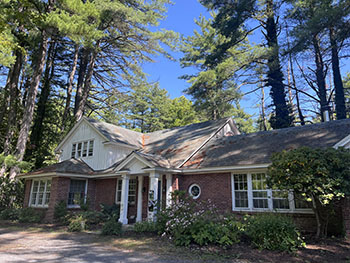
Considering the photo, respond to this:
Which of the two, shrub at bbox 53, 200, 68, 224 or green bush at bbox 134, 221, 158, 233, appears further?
shrub at bbox 53, 200, 68, 224

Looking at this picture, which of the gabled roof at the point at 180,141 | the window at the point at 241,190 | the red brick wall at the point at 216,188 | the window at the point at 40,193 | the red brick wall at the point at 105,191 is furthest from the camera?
the window at the point at 40,193

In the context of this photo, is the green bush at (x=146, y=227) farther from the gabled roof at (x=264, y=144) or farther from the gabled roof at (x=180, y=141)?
the gabled roof at (x=264, y=144)

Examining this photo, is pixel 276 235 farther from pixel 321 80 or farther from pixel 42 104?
pixel 42 104

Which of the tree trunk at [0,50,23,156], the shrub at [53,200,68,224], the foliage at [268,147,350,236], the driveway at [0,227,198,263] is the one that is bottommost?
the driveway at [0,227,198,263]

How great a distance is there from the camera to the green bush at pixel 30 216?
1370cm

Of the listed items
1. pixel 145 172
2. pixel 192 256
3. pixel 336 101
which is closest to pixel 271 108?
pixel 336 101

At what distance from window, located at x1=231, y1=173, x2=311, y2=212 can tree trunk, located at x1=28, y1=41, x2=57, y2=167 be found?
1843cm

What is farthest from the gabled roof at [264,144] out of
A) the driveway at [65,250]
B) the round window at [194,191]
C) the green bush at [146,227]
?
the driveway at [65,250]

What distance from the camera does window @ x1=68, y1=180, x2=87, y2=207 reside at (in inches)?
581

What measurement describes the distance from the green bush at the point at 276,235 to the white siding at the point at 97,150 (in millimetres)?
10539

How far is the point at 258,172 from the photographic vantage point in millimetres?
10898

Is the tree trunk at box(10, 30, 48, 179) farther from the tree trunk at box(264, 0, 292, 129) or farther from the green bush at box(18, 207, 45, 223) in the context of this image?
the tree trunk at box(264, 0, 292, 129)

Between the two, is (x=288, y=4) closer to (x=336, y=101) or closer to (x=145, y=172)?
(x=336, y=101)

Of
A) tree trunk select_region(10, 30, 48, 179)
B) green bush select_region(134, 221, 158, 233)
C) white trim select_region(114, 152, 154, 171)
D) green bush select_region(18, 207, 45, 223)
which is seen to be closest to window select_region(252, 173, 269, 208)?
green bush select_region(134, 221, 158, 233)
